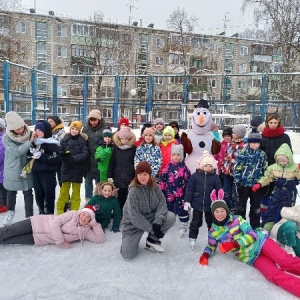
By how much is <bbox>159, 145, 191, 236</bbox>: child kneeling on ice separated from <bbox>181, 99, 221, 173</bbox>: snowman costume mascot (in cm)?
34

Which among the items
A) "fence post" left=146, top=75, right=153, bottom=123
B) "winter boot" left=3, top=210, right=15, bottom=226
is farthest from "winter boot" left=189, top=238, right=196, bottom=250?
"fence post" left=146, top=75, right=153, bottom=123

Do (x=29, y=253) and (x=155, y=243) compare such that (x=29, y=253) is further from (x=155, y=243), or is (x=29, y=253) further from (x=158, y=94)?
(x=158, y=94)

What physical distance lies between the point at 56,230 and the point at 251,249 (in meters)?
1.96

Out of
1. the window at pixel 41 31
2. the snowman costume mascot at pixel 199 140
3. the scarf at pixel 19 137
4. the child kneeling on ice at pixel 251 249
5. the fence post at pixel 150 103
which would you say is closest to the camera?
the child kneeling on ice at pixel 251 249

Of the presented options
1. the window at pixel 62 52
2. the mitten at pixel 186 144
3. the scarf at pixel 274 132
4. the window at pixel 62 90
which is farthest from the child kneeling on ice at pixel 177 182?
the window at pixel 62 52

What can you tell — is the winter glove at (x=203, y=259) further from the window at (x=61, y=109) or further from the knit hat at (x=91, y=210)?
the window at (x=61, y=109)

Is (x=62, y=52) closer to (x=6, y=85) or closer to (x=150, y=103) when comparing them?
(x=150, y=103)

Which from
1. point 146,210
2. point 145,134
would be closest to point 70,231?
point 146,210

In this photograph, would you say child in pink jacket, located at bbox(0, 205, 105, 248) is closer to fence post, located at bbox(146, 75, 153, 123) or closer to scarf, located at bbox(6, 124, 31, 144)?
scarf, located at bbox(6, 124, 31, 144)

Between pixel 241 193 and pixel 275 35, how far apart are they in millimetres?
16088

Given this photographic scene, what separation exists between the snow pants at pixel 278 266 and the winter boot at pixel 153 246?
928 mm

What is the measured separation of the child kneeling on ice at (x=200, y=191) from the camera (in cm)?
342

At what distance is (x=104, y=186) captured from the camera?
3.74 m

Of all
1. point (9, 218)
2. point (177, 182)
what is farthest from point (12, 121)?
point (177, 182)
